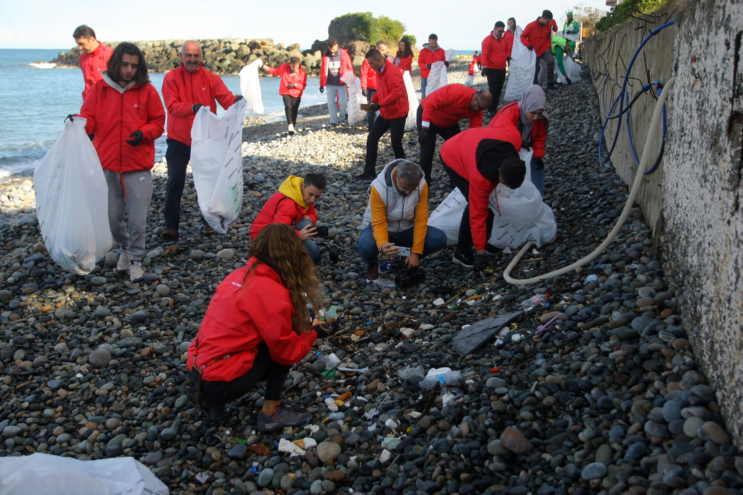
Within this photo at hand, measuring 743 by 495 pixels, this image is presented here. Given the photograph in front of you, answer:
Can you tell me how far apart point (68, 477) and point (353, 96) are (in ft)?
30.8

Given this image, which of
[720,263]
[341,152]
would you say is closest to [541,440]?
[720,263]

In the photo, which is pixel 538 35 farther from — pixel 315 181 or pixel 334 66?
pixel 315 181

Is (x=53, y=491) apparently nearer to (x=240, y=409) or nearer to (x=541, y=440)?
(x=240, y=409)

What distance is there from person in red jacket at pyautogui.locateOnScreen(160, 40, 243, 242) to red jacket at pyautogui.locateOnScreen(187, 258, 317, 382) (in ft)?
9.14

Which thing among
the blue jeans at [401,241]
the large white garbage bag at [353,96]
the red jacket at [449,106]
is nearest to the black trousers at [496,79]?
the large white garbage bag at [353,96]

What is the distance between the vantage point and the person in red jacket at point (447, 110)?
18.8ft

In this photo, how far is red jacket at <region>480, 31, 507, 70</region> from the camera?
966 cm

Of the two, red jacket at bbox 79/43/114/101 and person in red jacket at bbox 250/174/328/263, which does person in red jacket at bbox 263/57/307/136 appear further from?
person in red jacket at bbox 250/174/328/263

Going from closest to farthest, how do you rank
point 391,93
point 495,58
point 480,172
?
1. point 480,172
2. point 391,93
3. point 495,58

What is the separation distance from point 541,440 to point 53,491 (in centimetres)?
190

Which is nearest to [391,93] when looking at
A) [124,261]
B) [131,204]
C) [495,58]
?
[131,204]

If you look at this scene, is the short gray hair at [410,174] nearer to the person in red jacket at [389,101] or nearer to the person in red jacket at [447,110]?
the person in red jacket at [447,110]

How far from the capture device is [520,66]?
383 inches

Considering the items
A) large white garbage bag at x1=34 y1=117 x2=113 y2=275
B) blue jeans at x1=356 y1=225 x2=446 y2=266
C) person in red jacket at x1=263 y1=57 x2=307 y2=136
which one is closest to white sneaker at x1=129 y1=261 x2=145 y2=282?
large white garbage bag at x1=34 y1=117 x2=113 y2=275
